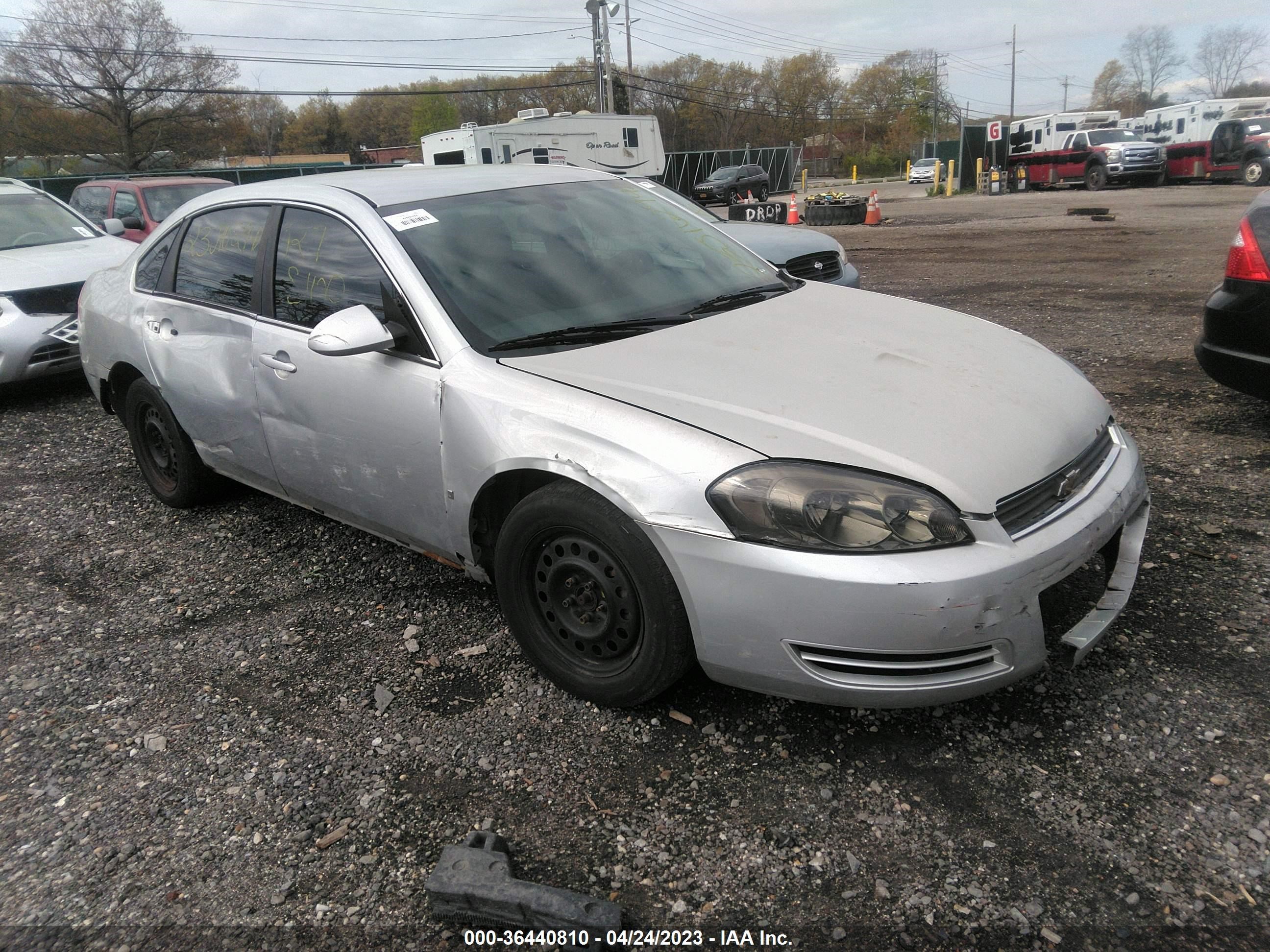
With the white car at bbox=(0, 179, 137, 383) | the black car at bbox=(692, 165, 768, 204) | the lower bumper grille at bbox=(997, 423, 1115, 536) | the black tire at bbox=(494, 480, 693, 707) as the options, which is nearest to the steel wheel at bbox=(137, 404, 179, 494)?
the white car at bbox=(0, 179, 137, 383)

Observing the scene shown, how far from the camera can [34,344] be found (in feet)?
21.9

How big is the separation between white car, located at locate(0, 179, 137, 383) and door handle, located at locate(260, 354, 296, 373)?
3.54 m

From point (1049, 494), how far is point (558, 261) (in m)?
1.77

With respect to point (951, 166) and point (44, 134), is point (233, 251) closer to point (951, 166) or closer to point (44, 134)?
point (951, 166)

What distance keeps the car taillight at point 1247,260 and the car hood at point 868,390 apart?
1589 millimetres

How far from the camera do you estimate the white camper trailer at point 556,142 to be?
21.8 metres

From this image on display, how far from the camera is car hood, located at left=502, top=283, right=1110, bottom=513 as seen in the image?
7.50 ft

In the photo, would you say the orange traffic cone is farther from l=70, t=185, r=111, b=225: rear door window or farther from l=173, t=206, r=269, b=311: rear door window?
l=173, t=206, r=269, b=311: rear door window

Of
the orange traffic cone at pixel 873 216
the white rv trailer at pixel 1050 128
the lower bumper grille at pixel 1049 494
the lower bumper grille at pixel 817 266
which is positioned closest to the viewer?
the lower bumper grille at pixel 1049 494

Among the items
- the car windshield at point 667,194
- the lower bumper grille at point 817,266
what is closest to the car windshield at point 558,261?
the car windshield at point 667,194

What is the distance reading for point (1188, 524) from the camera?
3.64m

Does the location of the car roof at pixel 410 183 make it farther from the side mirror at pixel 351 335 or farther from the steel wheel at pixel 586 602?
the steel wheel at pixel 586 602

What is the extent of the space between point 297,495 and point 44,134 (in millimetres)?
51242

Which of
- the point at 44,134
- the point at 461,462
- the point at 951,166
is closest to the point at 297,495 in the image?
the point at 461,462
